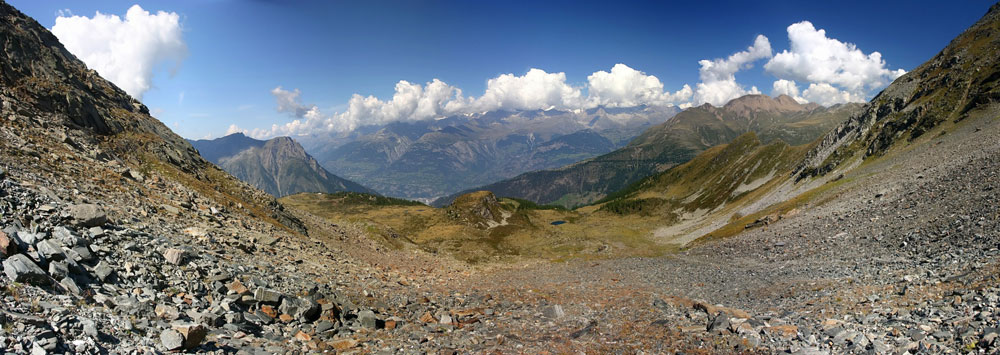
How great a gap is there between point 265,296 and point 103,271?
4.34 meters

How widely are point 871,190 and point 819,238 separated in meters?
17.5

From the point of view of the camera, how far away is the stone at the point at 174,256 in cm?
1356

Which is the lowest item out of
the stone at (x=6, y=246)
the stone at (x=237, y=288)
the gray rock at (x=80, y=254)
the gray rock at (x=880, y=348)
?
the gray rock at (x=880, y=348)

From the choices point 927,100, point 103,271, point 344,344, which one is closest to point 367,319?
point 344,344

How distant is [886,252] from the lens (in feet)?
85.1

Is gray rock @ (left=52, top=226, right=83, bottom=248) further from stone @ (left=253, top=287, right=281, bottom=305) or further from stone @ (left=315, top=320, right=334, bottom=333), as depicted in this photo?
stone @ (left=315, top=320, right=334, bottom=333)

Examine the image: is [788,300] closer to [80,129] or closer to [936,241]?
[936,241]

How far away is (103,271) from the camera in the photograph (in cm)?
1088

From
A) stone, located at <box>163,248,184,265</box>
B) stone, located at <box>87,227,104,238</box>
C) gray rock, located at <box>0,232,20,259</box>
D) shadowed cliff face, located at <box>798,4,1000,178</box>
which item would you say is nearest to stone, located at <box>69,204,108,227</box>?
stone, located at <box>87,227,104,238</box>

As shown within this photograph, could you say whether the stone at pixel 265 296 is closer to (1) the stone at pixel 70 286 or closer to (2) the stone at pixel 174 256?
(2) the stone at pixel 174 256

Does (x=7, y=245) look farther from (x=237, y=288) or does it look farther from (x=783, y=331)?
(x=783, y=331)

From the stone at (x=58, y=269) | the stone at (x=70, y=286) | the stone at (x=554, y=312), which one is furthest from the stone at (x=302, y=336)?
the stone at (x=554, y=312)

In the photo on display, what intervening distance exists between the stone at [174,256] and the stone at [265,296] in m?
2.83

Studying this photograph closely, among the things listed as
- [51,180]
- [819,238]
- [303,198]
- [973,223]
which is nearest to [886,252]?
[973,223]
